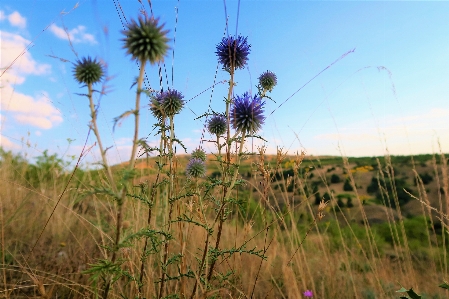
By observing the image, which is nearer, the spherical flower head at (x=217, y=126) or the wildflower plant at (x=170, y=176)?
the wildflower plant at (x=170, y=176)

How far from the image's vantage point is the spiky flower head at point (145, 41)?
4.53ft

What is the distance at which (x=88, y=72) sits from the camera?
159cm

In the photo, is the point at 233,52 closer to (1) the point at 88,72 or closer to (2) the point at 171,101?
(2) the point at 171,101

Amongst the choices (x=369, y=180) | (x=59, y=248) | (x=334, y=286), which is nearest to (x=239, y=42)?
(x=334, y=286)

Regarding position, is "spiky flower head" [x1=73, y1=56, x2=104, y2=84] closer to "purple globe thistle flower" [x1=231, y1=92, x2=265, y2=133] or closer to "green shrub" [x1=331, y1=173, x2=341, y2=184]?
"purple globe thistle flower" [x1=231, y1=92, x2=265, y2=133]

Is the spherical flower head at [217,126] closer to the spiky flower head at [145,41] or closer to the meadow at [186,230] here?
the meadow at [186,230]

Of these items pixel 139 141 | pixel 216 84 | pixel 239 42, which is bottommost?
pixel 139 141

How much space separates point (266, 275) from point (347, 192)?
6.89 metres

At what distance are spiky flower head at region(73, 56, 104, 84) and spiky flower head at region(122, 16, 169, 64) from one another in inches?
11.4

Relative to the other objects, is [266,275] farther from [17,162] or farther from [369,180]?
[369,180]

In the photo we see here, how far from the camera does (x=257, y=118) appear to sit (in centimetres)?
234

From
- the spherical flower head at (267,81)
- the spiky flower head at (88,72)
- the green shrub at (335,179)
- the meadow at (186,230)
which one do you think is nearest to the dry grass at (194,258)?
the meadow at (186,230)

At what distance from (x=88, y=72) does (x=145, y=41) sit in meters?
0.39

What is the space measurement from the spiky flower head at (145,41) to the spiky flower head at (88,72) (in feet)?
0.95
